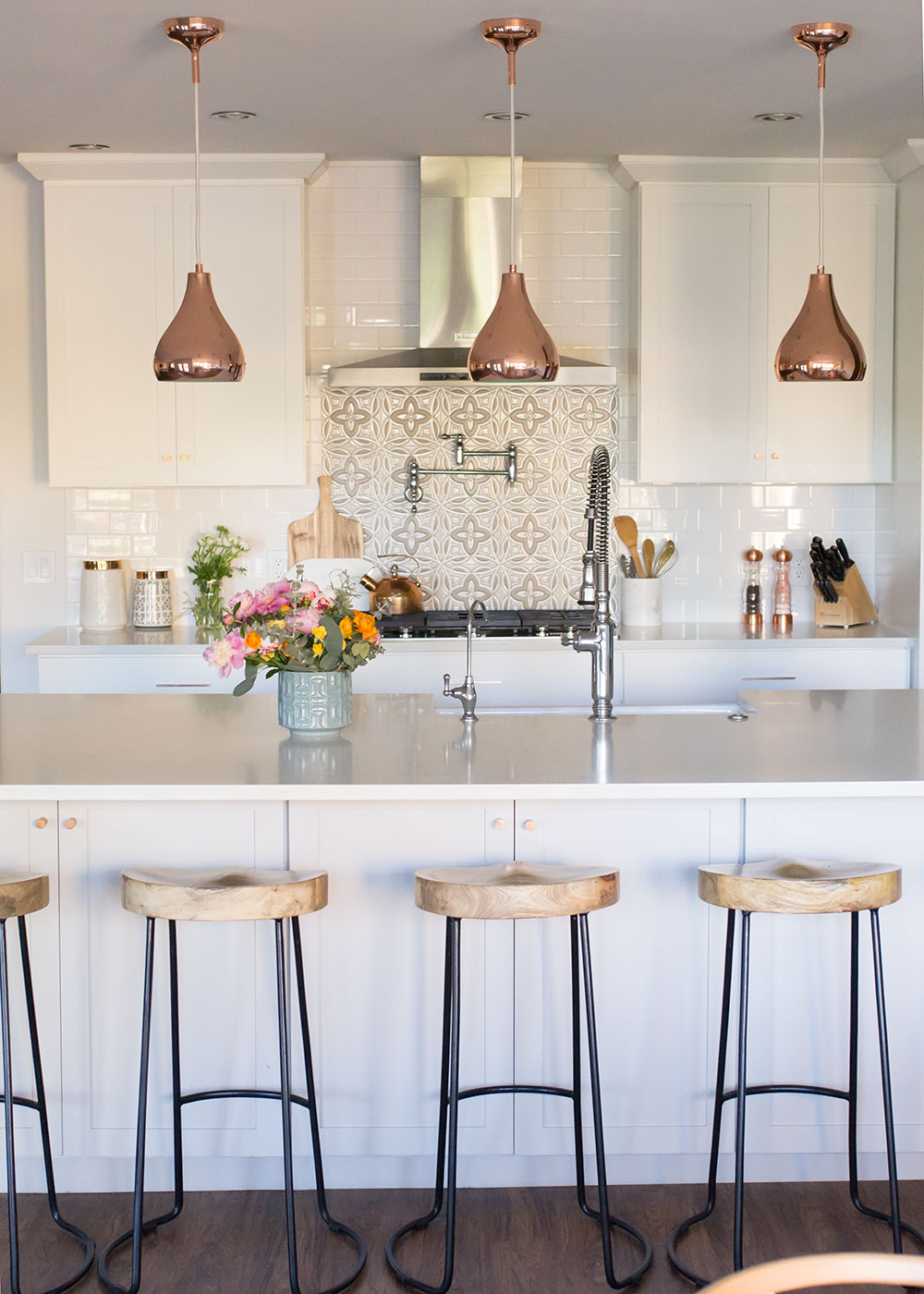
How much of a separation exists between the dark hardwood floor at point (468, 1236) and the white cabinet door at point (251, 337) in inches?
109

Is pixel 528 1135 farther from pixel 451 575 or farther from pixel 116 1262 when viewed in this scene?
pixel 451 575

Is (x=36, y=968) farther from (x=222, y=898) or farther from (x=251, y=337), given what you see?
(x=251, y=337)

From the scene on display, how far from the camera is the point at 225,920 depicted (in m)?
2.36

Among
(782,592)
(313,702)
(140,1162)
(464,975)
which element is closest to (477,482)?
(782,592)

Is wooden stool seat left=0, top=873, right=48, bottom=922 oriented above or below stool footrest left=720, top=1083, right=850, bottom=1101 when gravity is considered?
above

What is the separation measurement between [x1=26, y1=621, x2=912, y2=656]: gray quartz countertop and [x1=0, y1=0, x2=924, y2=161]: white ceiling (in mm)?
1731

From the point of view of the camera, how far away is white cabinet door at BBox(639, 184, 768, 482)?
4805 mm

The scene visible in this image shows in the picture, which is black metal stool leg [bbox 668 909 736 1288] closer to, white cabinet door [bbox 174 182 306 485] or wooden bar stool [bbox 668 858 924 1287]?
wooden bar stool [bbox 668 858 924 1287]

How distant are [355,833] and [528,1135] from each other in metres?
0.76

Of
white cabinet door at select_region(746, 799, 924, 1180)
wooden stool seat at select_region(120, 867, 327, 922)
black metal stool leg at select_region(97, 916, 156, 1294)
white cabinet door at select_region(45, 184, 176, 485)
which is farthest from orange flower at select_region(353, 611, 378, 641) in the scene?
white cabinet door at select_region(45, 184, 176, 485)

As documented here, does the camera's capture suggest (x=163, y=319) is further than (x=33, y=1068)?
Yes

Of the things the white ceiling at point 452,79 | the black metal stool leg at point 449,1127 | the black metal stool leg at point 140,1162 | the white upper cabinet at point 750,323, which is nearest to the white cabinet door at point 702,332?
the white upper cabinet at point 750,323

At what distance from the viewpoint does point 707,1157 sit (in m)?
2.87

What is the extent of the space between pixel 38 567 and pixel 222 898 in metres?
3.21
